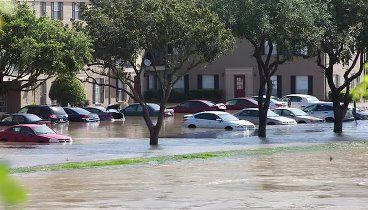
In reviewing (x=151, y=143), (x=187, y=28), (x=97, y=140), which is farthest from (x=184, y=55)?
(x=97, y=140)

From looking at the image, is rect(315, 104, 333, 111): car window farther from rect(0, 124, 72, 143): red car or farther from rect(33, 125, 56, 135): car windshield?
rect(33, 125, 56, 135): car windshield

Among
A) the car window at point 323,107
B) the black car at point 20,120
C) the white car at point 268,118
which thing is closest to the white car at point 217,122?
the white car at point 268,118

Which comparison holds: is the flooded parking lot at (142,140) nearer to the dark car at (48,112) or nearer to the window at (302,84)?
the dark car at (48,112)

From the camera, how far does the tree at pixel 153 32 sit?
41.6 metres

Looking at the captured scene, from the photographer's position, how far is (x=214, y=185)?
84.8 feet

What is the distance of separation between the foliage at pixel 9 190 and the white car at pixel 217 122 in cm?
5377

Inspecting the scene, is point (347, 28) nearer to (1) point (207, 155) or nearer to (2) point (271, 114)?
(2) point (271, 114)

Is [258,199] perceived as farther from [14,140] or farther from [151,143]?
[14,140]

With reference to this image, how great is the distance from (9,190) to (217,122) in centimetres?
5521

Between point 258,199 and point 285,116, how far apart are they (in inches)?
1681

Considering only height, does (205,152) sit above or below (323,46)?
below

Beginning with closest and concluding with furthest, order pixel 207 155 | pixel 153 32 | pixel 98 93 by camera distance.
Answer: pixel 207 155 < pixel 153 32 < pixel 98 93

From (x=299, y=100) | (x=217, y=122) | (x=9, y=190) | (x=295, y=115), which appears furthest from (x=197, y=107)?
(x=9, y=190)

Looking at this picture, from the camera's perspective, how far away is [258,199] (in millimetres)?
22094
